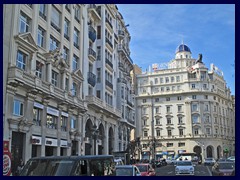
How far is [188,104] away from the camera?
7000cm

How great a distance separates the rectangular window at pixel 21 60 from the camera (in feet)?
77.7

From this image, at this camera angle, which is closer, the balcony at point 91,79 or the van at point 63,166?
the van at point 63,166

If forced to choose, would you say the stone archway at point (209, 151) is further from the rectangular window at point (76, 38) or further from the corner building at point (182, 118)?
the rectangular window at point (76, 38)

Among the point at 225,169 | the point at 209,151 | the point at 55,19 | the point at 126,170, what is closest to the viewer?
the point at 225,169

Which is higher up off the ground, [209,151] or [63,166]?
[63,166]

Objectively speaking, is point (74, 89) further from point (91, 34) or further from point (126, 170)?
point (126, 170)

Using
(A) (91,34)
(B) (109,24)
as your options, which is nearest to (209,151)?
(B) (109,24)

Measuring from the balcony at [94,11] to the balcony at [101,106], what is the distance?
9.71m

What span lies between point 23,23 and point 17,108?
5.99 m

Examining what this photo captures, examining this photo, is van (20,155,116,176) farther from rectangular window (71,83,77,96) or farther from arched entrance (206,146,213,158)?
arched entrance (206,146,213,158)

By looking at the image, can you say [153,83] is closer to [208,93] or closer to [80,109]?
[208,93]

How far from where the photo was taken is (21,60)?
2412 cm

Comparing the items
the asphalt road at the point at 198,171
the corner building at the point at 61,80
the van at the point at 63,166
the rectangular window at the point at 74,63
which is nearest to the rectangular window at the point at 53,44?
the corner building at the point at 61,80

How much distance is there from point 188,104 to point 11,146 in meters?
52.0
